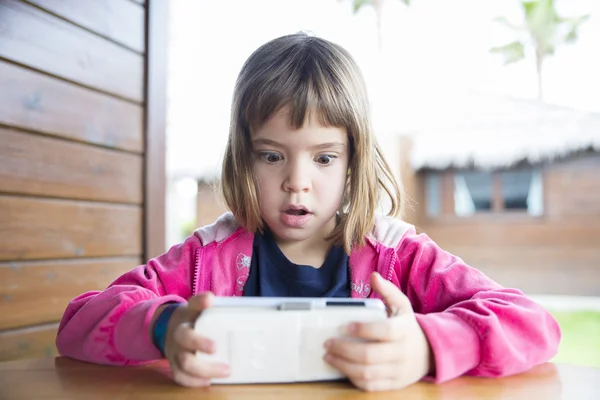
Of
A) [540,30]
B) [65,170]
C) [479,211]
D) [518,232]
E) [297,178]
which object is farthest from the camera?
[540,30]

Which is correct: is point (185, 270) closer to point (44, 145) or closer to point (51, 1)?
point (44, 145)

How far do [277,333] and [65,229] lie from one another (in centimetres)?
183

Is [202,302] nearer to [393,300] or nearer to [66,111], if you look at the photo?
[393,300]


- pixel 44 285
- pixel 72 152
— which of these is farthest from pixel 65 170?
pixel 44 285

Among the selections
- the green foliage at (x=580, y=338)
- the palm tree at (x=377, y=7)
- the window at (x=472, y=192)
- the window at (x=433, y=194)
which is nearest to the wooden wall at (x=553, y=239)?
the window at (x=472, y=192)

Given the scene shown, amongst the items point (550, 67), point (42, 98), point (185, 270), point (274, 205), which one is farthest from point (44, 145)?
point (550, 67)

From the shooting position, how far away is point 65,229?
7.36 ft

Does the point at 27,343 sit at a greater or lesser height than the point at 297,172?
lesser

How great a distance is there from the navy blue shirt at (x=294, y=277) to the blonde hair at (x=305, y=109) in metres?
0.05

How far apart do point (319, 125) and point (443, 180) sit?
9645 mm

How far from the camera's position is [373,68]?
11.2 m

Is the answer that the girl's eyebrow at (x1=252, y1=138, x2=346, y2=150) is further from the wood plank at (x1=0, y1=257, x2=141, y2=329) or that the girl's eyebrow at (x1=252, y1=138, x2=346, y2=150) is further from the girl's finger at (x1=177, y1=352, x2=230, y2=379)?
the wood plank at (x1=0, y1=257, x2=141, y2=329)

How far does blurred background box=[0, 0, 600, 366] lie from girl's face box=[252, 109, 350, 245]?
308mm

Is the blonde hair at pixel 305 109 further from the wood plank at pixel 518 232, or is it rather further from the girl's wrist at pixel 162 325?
the wood plank at pixel 518 232
